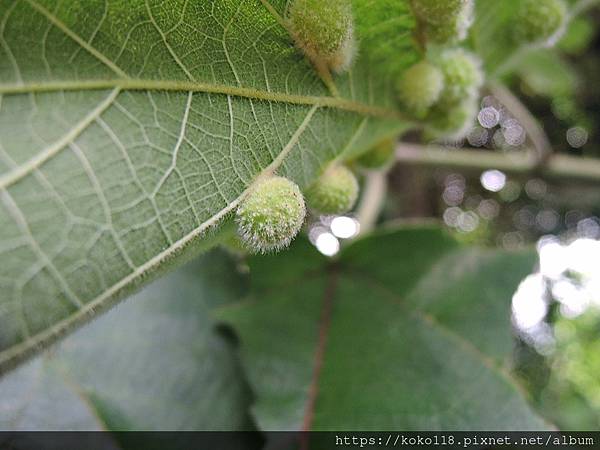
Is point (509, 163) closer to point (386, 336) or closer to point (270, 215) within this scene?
point (386, 336)

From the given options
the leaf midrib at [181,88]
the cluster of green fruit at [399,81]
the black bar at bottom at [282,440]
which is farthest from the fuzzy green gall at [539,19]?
the black bar at bottom at [282,440]

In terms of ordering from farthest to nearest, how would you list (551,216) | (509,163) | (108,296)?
(551,216) → (509,163) → (108,296)

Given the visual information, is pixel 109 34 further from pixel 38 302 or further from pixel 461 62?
pixel 461 62

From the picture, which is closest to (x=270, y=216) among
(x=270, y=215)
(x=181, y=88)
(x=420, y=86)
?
(x=270, y=215)

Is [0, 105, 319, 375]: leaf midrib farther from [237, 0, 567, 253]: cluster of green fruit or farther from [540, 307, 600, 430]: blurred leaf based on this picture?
[540, 307, 600, 430]: blurred leaf

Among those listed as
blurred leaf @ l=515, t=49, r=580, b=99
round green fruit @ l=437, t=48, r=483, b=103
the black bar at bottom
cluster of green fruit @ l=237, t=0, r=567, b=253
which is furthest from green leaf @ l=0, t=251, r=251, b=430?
blurred leaf @ l=515, t=49, r=580, b=99
